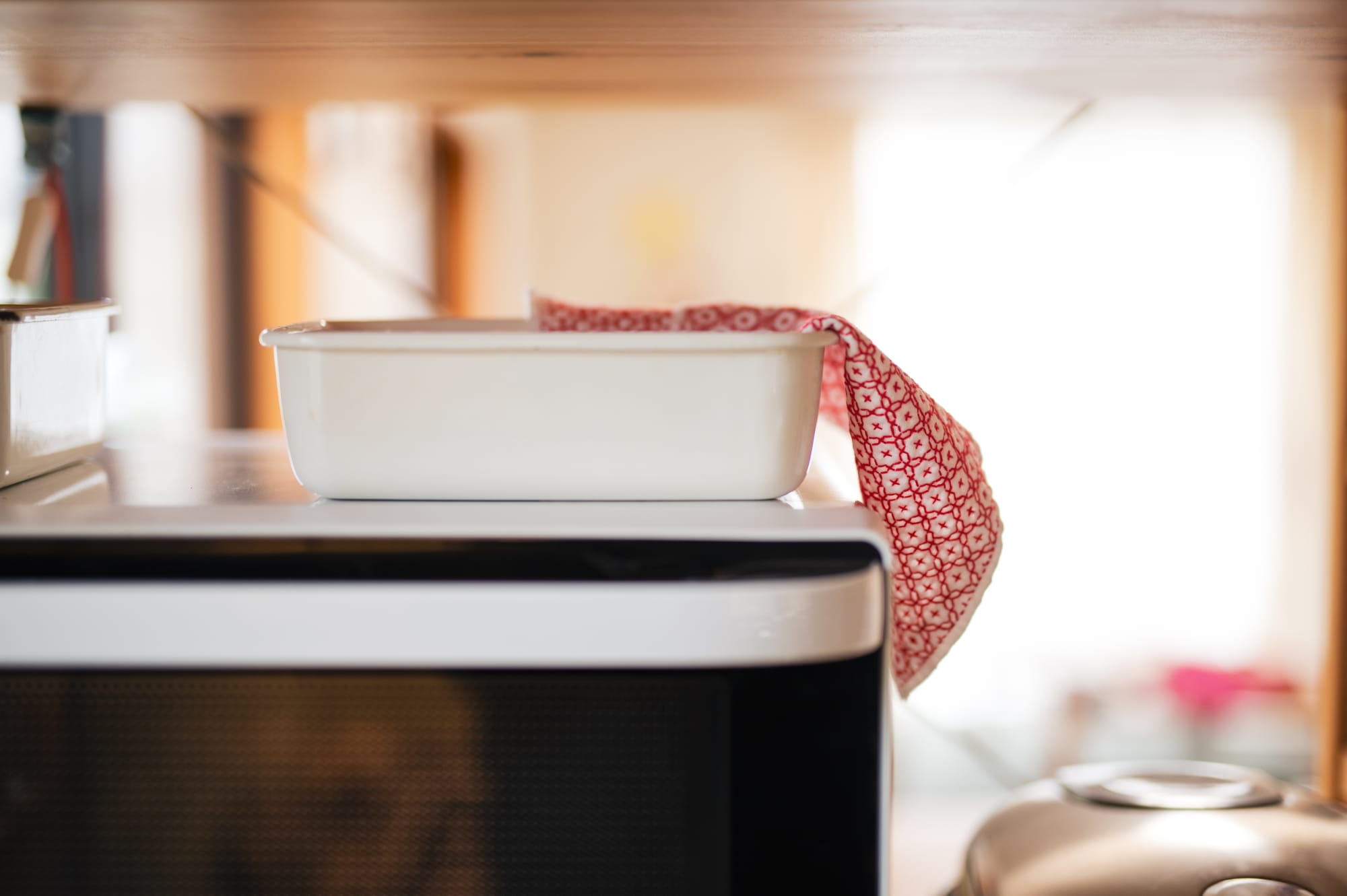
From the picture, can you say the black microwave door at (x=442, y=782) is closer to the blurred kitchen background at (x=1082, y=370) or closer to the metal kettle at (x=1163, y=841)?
the metal kettle at (x=1163, y=841)

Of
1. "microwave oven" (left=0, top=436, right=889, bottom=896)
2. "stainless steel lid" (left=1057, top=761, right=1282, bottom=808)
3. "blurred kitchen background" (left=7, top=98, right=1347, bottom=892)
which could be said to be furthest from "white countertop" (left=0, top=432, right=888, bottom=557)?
"blurred kitchen background" (left=7, top=98, right=1347, bottom=892)

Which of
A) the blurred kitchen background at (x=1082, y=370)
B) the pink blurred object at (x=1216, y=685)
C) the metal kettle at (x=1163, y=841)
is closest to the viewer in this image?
the metal kettle at (x=1163, y=841)

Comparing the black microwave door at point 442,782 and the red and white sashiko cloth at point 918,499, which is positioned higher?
the red and white sashiko cloth at point 918,499

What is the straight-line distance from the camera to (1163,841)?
57 centimetres

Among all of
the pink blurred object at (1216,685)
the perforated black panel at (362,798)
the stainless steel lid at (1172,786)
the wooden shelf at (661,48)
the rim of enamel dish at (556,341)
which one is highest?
the wooden shelf at (661,48)

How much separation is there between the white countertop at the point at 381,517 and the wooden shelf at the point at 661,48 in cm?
19

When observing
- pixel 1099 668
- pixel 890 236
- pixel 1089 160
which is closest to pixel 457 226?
pixel 890 236

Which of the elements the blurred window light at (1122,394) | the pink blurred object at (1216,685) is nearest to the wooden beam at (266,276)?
the blurred window light at (1122,394)

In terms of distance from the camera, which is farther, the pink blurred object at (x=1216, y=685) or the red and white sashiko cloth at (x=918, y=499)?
the pink blurred object at (x=1216, y=685)

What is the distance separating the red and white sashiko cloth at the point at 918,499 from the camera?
1.59 feet

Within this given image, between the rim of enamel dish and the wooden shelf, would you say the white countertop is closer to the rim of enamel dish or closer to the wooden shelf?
the rim of enamel dish

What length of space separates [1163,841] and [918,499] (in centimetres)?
22

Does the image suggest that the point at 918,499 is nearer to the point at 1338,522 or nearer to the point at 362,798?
the point at 362,798

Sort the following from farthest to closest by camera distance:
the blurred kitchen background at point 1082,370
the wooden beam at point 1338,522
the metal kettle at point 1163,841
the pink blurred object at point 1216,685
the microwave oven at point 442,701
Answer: the pink blurred object at point 1216,685 < the blurred kitchen background at point 1082,370 < the wooden beam at point 1338,522 < the metal kettle at point 1163,841 < the microwave oven at point 442,701
